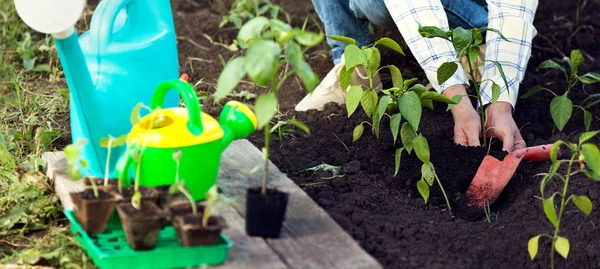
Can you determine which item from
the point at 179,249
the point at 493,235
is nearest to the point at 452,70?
the point at 493,235

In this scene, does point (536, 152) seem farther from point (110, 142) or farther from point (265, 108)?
point (110, 142)

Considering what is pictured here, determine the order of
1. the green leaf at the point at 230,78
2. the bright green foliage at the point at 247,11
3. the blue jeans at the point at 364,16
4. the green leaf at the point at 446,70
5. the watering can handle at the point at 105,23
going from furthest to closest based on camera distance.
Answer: the bright green foliage at the point at 247,11, the blue jeans at the point at 364,16, the green leaf at the point at 446,70, the watering can handle at the point at 105,23, the green leaf at the point at 230,78

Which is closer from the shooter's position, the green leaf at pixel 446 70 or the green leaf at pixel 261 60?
the green leaf at pixel 261 60

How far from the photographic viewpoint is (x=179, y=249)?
1.55m

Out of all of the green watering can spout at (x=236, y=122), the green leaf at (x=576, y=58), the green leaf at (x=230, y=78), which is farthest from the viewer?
the green leaf at (x=576, y=58)

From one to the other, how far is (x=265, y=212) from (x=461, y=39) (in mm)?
679

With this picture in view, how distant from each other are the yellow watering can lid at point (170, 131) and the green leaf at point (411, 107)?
1.50 feet

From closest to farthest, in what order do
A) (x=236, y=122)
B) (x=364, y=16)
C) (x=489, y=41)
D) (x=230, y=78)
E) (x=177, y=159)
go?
(x=230, y=78), (x=177, y=159), (x=236, y=122), (x=489, y=41), (x=364, y=16)

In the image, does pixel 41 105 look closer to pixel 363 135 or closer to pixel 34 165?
pixel 34 165

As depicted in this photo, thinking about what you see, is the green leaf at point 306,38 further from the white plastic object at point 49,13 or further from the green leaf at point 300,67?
the white plastic object at point 49,13

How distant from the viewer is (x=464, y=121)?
7.38ft

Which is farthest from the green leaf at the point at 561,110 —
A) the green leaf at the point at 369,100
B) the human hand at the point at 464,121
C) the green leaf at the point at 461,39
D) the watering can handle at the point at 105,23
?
the watering can handle at the point at 105,23

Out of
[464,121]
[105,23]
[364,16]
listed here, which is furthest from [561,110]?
[105,23]

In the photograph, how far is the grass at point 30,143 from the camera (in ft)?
5.90
